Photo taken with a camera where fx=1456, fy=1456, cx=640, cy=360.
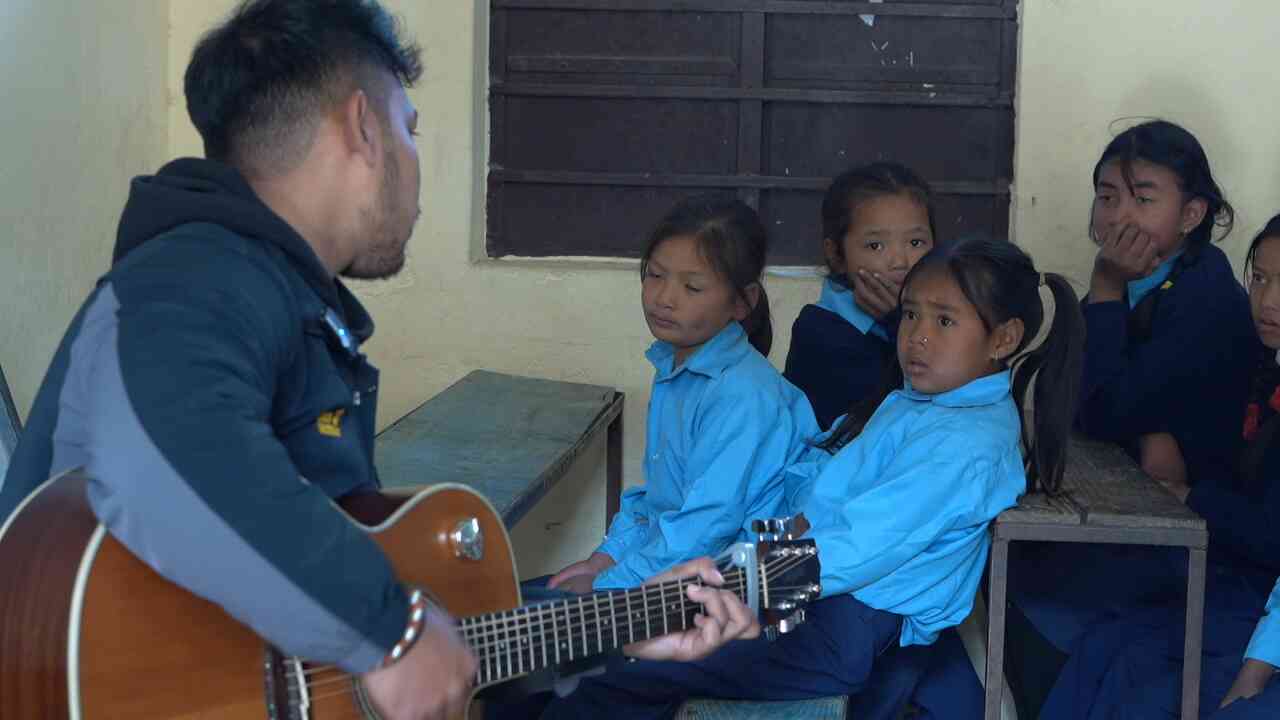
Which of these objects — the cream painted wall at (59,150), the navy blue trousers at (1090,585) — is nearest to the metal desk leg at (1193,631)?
the navy blue trousers at (1090,585)

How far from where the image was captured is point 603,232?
430cm

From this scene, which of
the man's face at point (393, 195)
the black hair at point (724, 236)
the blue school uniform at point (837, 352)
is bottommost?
the blue school uniform at point (837, 352)

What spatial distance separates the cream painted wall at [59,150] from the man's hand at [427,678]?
1855mm

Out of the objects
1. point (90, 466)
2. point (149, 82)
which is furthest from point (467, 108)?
point (90, 466)

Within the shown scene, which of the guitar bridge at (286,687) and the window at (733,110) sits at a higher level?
the window at (733,110)

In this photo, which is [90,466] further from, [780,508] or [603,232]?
[603,232]

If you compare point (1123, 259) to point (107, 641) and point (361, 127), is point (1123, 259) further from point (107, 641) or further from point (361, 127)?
point (107, 641)

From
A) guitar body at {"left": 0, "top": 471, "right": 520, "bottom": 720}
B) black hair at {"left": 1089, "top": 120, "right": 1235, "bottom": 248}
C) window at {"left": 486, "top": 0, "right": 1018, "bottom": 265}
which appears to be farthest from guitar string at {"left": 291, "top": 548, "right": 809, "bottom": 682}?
window at {"left": 486, "top": 0, "right": 1018, "bottom": 265}

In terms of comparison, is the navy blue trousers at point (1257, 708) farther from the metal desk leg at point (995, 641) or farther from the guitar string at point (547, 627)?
the guitar string at point (547, 627)

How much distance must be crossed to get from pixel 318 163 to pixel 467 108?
2.45 m

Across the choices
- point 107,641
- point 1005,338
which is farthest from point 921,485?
point 107,641

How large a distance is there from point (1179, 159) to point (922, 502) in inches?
56.4

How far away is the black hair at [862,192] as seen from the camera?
348 centimetres

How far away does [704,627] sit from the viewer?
2115 mm
